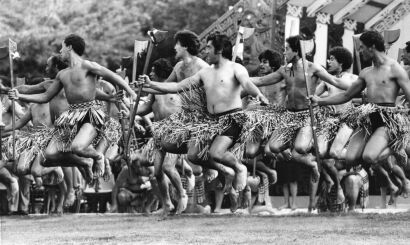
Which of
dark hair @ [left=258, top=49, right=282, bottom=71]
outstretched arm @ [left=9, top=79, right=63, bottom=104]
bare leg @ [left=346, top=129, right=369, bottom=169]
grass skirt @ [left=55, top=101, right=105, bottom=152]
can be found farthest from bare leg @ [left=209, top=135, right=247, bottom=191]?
dark hair @ [left=258, top=49, right=282, bottom=71]

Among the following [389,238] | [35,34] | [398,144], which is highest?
[35,34]

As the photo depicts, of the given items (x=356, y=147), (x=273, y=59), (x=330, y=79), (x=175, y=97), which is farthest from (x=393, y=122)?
(x=175, y=97)

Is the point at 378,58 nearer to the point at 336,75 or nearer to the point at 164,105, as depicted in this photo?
the point at 336,75

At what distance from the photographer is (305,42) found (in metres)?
11.5

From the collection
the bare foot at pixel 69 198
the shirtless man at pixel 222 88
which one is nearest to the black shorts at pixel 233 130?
the shirtless man at pixel 222 88

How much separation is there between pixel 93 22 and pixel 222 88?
15.5m

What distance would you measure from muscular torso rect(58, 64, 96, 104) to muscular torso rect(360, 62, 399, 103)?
279 centimetres

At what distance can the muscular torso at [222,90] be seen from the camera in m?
10.9

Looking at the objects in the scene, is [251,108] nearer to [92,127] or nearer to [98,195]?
[92,127]

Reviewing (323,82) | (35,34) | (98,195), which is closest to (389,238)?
(323,82)

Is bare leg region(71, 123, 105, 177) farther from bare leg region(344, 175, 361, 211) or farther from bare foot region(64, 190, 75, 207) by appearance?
bare leg region(344, 175, 361, 211)

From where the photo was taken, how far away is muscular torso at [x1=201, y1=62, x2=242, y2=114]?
1091 centimetres

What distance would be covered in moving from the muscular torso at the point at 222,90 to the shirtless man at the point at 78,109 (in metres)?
0.84

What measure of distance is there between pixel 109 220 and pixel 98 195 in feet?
15.4
